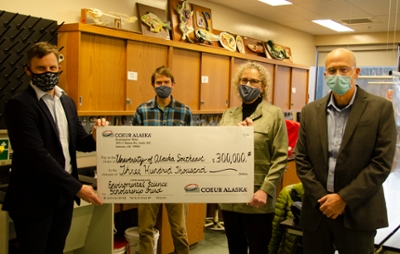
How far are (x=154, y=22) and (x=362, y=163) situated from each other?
→ 2.69m

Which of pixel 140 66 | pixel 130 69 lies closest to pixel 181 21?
pixel 140 66

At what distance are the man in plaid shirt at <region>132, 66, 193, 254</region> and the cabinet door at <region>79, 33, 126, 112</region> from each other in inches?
19.1

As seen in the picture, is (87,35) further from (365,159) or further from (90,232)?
(365,159)

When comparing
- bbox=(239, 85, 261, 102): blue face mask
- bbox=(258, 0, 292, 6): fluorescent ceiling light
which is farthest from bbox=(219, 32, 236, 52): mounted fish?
bbox=(239, 85, 261, 102): blue face mask

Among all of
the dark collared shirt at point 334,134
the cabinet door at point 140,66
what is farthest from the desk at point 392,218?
the cabinet door at point 140,66

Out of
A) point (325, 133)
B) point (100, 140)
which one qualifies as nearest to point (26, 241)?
point (100, 140)

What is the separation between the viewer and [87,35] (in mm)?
3115

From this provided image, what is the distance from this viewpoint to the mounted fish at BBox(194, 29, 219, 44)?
4.30m

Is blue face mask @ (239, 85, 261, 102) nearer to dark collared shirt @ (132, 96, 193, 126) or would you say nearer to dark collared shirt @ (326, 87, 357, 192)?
dark collared shirt @ (326, 87, 357, 192)

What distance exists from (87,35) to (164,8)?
53.9 inches

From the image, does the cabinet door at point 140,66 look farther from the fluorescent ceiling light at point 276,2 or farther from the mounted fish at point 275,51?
the mounted fish at point 275,51

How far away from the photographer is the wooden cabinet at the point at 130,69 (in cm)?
310

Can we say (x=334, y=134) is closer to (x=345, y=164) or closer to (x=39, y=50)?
(x=345, y=164)

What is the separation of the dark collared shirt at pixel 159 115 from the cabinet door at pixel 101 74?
51 centimetres
